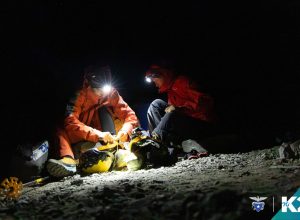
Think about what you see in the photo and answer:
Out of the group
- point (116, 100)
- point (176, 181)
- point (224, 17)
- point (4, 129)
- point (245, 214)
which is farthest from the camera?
point (224, 17)

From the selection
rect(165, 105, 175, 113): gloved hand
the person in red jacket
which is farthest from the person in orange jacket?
rect(165, 105, 175, 113): gloved hand

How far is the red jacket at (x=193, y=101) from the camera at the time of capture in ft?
22.1

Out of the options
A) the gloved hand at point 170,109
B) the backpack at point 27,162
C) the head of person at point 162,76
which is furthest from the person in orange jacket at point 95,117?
the head of person at point 162,76

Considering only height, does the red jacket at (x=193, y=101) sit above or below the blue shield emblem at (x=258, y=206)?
above

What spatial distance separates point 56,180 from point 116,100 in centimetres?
Answer: 237

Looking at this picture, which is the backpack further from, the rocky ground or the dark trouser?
the dark trouser

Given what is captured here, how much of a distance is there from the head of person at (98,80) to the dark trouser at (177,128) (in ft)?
4.19

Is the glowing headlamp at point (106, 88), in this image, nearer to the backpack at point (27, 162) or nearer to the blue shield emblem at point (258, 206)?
the backpack at point (27, 162)

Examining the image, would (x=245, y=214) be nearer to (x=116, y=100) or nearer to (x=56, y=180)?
(x=56, y=180)

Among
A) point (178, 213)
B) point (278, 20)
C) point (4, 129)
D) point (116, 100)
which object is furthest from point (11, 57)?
point (178, 213)

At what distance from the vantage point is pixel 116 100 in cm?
736

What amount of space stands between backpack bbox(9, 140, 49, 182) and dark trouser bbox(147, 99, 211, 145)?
7.40 feet

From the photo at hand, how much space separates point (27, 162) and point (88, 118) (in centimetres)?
158

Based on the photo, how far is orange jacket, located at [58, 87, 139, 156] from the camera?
21.2ft
